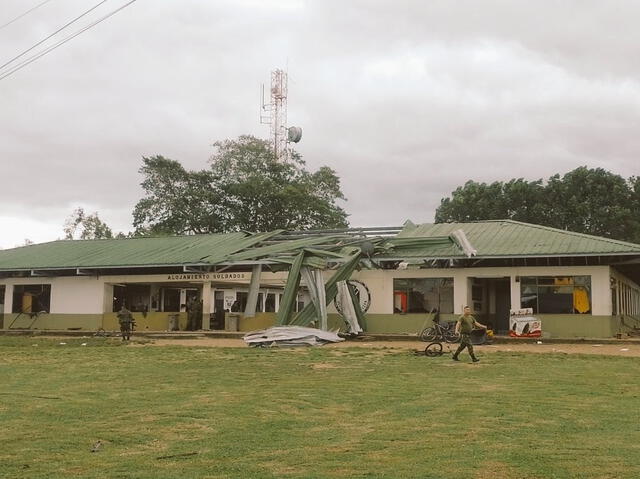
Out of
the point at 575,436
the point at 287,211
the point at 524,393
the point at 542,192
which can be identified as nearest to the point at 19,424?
the point at 575,436

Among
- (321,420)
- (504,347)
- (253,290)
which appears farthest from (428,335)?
(321,420)

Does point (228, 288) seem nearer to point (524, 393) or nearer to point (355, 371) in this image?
point (355, 371)

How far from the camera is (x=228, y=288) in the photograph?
137 ft

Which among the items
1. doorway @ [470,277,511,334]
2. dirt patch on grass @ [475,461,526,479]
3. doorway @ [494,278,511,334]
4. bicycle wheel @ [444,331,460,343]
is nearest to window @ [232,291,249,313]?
doorway @ [470,277,511,334]

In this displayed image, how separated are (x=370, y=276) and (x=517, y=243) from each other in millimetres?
6680

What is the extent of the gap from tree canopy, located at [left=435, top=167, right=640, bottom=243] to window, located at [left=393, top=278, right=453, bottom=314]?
96.4ft

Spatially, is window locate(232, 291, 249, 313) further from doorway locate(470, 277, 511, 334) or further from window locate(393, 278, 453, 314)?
doorway locate(470, 277, 511, 334)

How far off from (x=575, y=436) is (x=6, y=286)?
35.8m

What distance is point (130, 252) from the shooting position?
3766cm

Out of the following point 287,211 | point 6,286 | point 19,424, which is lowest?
point 19,424

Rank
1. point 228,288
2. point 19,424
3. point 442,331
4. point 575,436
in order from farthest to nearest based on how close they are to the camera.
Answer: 1. point 228,288
2. point 442,331
3. point 19,424
4. point 575,436

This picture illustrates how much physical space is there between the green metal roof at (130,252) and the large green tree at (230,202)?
52.2 feet

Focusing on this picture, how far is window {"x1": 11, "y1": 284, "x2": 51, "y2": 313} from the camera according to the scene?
3731 cm

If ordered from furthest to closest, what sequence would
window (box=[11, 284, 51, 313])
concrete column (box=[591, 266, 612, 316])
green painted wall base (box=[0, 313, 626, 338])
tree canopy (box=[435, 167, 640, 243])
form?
tree canopy (box=[435, 167, 640, 243]) < window (box=[11, 284, 51, 313]) < green painted wall base (box=[0, 313, 626, 338]) < concrete column (box=[591, 266, 612, 316])
